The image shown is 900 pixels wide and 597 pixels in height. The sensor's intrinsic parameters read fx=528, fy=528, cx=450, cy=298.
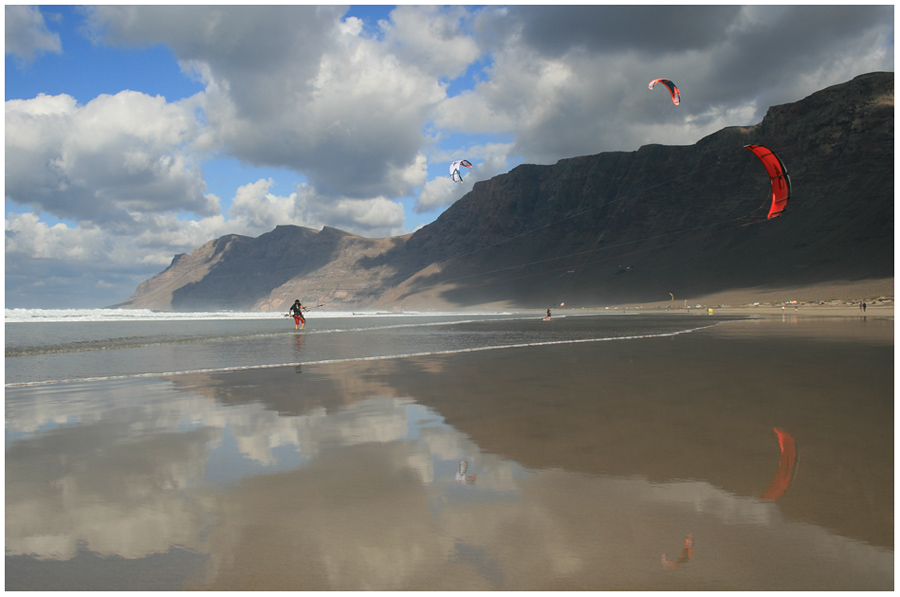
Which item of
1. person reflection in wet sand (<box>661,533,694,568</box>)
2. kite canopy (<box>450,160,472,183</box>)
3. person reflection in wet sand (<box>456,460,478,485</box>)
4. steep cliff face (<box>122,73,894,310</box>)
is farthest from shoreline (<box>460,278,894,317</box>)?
person reflection in wet sand (<box>661,533,694,568</box>)

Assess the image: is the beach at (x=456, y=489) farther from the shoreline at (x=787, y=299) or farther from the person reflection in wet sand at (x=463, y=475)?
the shoreline at (x=787, y=299)

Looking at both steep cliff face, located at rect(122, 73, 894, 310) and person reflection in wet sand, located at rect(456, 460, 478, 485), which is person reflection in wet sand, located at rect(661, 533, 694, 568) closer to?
person reflection in wet sand, located at rect(456, 460, 478, 485)

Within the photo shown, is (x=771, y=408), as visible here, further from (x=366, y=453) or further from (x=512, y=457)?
(x=366, y=453)

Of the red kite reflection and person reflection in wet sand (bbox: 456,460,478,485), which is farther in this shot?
person reflection in wet sand (bbox: 456,460,478,485)

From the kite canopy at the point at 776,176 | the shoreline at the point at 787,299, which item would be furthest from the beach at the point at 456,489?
the shoreline at the point at 787,299

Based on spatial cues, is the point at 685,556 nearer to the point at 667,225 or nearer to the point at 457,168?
the point at 457,168

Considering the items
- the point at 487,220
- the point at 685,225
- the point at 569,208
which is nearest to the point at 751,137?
the point at 685,225
